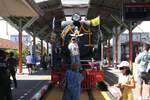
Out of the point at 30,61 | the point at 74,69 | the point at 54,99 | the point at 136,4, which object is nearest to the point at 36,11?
the point at 54,99

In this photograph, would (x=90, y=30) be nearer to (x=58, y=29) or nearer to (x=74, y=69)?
(x=58, y=29)

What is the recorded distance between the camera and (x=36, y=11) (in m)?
19.6

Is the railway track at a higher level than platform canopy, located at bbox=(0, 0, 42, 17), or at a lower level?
lower

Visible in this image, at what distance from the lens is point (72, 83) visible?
43.1 ft

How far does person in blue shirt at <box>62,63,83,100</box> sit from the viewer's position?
13016 millimetres

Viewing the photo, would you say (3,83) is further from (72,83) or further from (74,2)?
(74,2)

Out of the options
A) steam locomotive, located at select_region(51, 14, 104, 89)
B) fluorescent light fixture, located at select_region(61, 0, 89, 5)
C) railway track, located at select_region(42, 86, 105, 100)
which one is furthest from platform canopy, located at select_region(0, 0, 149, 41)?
railway track, located at select_region(42, 86, 105, 100)

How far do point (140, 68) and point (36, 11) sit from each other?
4.91 meters

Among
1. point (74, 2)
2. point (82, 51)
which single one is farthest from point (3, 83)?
point (74, 2)

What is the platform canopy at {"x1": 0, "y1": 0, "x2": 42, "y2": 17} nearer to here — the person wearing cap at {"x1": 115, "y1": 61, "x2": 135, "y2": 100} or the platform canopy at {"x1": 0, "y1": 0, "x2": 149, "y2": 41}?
the platform canopy at {"x1": 0, "y1": 0, "x2": 149, "y2": 41}

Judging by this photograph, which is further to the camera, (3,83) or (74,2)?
(74,2)

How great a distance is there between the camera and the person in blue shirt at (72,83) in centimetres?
1302

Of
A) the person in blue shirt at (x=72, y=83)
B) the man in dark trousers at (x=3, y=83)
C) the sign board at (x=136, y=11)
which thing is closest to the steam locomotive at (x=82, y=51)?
the sign board at (x=136, y=11)

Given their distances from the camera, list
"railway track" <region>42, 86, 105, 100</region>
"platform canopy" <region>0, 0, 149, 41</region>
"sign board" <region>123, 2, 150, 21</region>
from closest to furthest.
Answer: "railway track" <region>42, 86, 105, 100</region> < "platform canopy" <region>0, 0, 149, 41</region> < "sign board" <region>123, 2, 150, 21</region>
